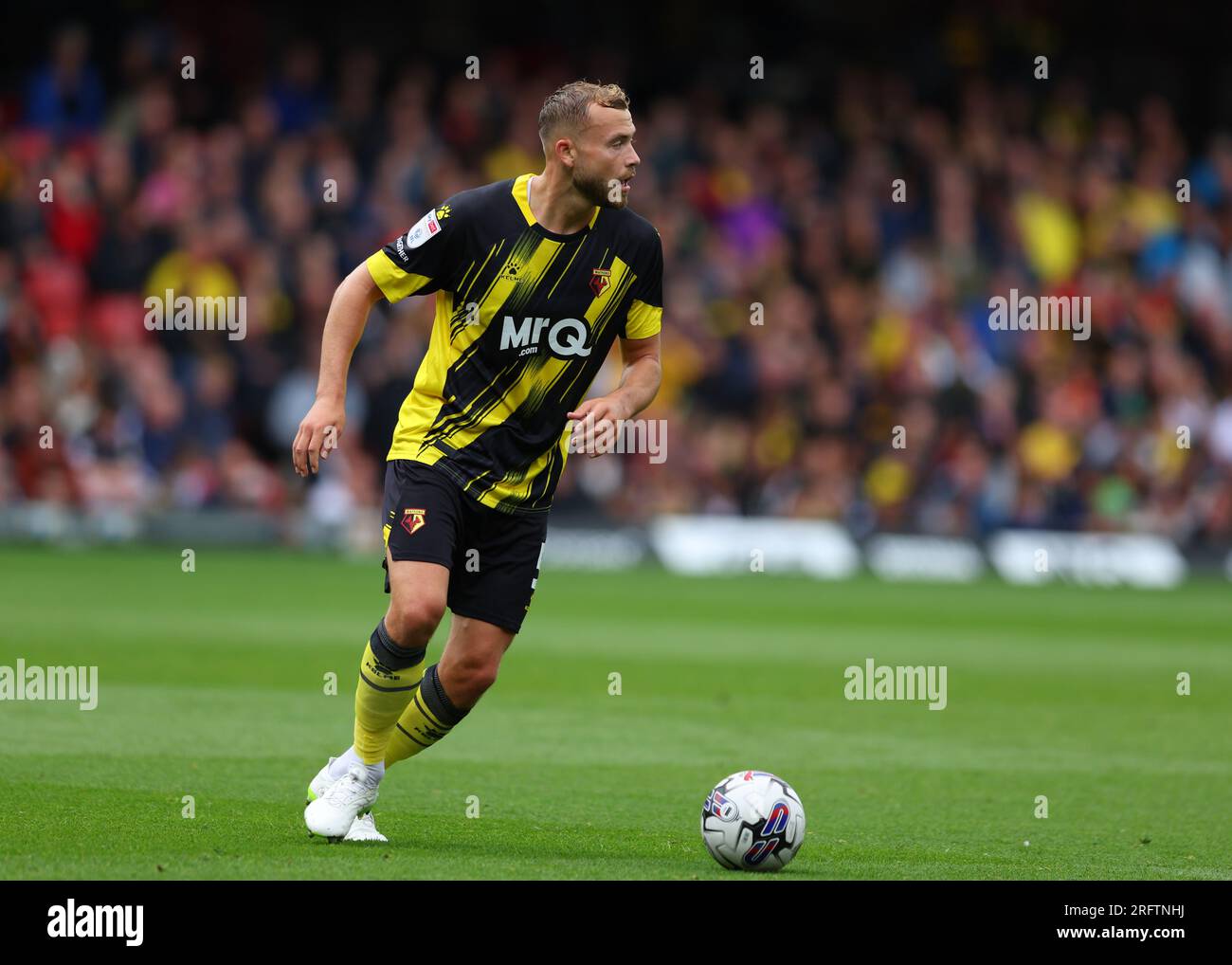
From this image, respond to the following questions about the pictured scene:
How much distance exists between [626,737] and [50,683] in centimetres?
349

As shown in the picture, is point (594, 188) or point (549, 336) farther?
point (549, 336)

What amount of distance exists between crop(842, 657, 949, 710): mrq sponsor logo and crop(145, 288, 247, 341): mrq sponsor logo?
1123cm

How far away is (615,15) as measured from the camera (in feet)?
93.8

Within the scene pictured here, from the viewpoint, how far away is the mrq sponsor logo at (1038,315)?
80.4ft

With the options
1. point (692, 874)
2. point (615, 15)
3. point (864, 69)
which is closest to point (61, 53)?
point (615, 15)

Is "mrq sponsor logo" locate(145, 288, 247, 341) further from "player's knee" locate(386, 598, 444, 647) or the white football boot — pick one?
"player's knee" locate(386, 598, 444, 647)

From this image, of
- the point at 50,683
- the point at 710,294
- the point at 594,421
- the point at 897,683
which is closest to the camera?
the point at 594,421

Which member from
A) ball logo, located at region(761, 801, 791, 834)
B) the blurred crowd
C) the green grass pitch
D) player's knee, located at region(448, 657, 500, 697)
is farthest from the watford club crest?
the blurred crowd

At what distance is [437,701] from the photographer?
745cm

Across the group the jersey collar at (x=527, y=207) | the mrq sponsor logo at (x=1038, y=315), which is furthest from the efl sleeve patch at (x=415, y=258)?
the mrq sponsor logo at (x=1038, y=315)

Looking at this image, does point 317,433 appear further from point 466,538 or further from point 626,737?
point 626,737

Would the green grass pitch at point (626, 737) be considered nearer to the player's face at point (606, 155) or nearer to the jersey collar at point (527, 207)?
the jersey collar at point (527, 207)

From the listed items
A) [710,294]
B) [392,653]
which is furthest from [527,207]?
[710,294]
